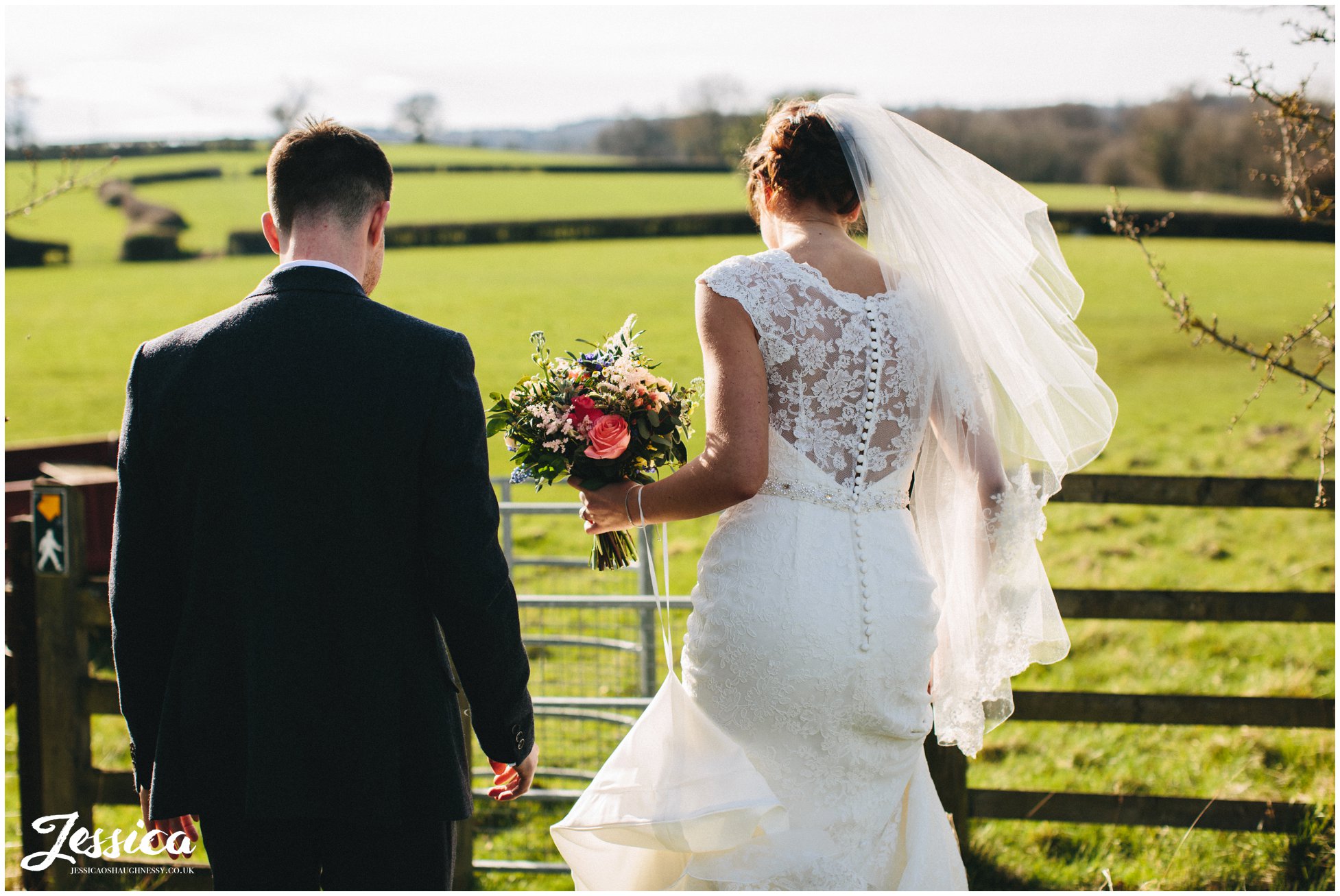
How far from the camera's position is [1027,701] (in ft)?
14.0

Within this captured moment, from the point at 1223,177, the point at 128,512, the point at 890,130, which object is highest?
the point at 1223,177

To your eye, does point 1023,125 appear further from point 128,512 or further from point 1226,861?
point 128,512

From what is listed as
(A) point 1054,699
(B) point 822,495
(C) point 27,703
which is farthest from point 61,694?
(A) point 1054,699

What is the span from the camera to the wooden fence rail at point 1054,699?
4145mm

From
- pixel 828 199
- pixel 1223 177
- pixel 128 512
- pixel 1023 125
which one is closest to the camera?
pixel 128 512

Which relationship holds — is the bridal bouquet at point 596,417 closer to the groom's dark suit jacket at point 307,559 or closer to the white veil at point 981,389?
the groom's dark suit jacket at point 307,559

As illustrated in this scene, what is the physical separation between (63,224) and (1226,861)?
146ft

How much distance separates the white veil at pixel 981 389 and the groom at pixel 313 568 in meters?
1.44

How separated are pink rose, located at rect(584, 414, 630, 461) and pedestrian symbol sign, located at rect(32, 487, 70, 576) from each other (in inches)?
98.2

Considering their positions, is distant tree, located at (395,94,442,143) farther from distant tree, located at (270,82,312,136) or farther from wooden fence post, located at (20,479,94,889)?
wooden fence post, located at (20,479,94,889)

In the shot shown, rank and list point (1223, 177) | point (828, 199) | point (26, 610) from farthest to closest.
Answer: point (1223, 177)
point (26, 610)
point (828, 199)

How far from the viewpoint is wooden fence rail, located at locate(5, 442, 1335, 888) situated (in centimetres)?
414

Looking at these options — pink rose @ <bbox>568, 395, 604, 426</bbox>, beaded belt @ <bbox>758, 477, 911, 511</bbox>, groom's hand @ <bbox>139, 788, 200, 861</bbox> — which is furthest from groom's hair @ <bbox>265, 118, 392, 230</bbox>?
groom's hand @ <bbox>139, 788, 200, 861</bbox>

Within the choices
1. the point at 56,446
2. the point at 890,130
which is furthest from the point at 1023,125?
the point at 890,130
